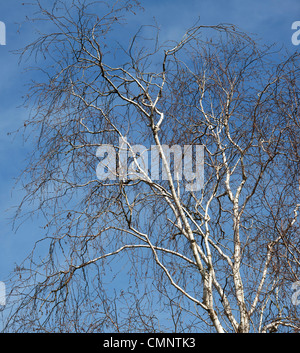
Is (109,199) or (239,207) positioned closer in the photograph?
(109,199)

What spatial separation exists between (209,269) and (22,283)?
178cm

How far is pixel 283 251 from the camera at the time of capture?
527cm

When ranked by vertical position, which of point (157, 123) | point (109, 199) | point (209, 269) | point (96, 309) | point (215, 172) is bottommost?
point (96, 309)

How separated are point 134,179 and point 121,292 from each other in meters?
1.20
